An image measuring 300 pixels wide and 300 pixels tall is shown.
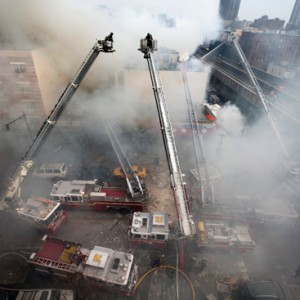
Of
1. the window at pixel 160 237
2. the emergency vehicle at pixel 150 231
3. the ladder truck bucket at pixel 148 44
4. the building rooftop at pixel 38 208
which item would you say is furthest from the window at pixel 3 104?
the window at pixel 160 237

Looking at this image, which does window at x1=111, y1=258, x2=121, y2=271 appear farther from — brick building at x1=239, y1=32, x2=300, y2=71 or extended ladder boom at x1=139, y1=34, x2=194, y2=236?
brick building at x1=239, y1=32, x2=300, y2=71

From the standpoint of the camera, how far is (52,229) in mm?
12617

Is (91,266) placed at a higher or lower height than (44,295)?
higher

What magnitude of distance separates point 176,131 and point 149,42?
12.1 metres

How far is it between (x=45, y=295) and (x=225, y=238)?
8959 millimetres

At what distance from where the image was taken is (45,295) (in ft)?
28.7

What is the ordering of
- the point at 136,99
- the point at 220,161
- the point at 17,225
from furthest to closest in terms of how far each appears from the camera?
the point at 136,99 → the point at 220,161 → the point at 17,225

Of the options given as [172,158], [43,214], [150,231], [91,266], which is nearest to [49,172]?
[43,214]

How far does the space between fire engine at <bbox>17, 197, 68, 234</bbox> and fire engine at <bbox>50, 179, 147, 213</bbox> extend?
78cm

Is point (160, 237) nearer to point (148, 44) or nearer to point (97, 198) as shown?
point (97, 198)

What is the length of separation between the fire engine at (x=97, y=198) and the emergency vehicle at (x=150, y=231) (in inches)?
69.4

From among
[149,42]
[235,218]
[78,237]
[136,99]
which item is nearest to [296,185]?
[235,218]

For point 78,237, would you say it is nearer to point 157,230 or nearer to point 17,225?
point 17,225

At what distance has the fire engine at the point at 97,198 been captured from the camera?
13628 millimetres
